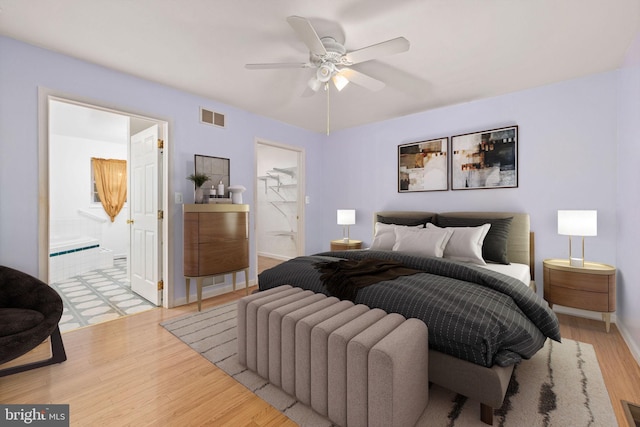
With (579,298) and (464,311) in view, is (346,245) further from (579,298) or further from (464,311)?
(464,311)

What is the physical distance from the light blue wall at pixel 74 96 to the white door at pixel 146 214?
0.64 feet

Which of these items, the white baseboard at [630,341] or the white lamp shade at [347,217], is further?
the white lamp shade at [347,217]

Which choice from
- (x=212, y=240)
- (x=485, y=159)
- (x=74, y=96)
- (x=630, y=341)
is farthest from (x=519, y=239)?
(x=74, y=96)

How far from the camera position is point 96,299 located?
137 inches

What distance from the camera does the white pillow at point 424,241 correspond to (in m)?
2.90

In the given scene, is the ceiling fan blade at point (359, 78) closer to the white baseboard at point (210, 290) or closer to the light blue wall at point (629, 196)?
the light blue wall at point (629, 196)

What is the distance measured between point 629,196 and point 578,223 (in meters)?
0.39

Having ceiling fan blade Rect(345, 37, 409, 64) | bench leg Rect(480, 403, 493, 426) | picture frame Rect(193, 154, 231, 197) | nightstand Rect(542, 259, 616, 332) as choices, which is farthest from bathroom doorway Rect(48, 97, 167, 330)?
nightstand Rect(542, 259, 616, 332)

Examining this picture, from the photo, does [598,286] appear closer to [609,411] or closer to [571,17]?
[609,411]

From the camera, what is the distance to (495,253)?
294 cm

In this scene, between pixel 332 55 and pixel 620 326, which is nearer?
pixel 332 55

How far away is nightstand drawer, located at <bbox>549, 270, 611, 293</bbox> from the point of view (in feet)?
8.17

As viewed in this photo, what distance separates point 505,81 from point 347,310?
2929 mm

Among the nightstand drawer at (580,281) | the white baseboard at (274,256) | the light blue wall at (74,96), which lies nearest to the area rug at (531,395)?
the nightstand drawer at (580,281)
